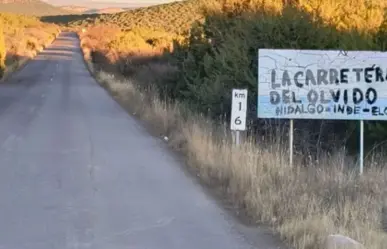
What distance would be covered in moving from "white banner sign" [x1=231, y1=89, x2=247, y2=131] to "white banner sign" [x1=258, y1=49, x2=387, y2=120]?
0.43 metres

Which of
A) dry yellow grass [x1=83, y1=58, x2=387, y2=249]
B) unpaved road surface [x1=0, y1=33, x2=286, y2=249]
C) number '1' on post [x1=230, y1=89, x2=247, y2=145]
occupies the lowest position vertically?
unpaved road surface [x1=0, y1=33, x2=286, y2=249]

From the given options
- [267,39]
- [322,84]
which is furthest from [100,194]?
[267,39]

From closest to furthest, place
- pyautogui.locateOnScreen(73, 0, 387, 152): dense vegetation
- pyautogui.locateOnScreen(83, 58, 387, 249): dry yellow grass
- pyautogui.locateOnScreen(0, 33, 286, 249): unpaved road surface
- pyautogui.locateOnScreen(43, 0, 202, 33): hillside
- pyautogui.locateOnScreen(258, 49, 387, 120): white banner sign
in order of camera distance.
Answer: pyautogui.locateOnScreen(83, 58, 387, 249): dry yellow grass < pyautogui.locateOnScreen(0, 33, 286, 249): unpaved road surface < pyautogui.locateOnScreen(258, 49, 387, 120): white banner sign < pyautogui.locateOnScreen(73, 0, 387, 152): dense vegetation < pyautogui.locateOnScreen(43, 0, 202, 33): hillside

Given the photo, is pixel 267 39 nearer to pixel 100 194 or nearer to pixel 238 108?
pixel 238 108

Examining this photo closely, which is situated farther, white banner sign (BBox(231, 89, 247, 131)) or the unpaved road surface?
white banner sign (BBox(231, 89, 247, 131))

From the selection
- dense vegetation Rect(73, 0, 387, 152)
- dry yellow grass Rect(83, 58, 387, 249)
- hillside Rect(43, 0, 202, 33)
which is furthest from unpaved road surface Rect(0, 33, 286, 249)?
hillside Rect(43, 0, 202, 33)

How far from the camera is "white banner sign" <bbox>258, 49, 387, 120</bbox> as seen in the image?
12414mm

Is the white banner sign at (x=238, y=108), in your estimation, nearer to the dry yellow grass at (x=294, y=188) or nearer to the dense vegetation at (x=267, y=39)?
the dry yellow grass at (x=294, y=188)

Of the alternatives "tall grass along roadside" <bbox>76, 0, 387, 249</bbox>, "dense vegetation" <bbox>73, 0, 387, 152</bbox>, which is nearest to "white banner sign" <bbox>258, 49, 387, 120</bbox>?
"tall grass along roadside" <bbox>76, 0, 387, 249</bbox>

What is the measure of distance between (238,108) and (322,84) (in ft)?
4.69

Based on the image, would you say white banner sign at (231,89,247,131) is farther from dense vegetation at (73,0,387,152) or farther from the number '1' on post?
dense vegetation at (73,0,387,152)

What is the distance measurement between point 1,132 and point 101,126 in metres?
2.88

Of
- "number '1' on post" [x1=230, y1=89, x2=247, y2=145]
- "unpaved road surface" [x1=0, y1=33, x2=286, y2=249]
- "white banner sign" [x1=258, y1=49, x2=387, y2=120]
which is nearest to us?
"unpaved road surface" [x1=0, y1=33, x2=286, y2=249]

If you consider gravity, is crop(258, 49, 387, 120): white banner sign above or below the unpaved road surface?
above
